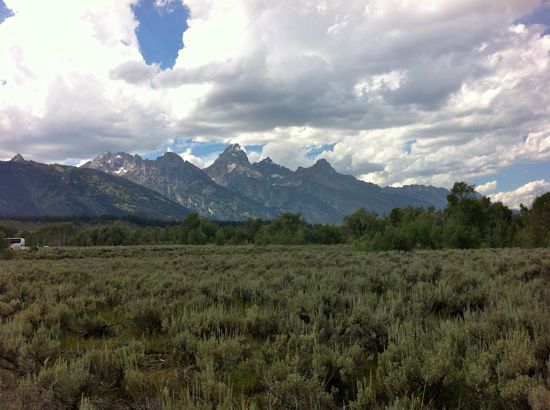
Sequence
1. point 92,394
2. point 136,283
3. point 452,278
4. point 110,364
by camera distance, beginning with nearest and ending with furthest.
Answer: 1. point 92,394
2. point 110,364
3. point 452,278
4. point 136,283

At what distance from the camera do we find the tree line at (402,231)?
57894mm

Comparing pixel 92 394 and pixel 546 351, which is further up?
pixel 546 351

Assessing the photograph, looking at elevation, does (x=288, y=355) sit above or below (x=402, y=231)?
above

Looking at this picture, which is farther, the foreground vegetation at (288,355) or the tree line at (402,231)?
the tree line at (402,231)

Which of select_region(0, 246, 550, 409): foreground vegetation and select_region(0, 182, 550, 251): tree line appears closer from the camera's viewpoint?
select_region(0, 246, 550, 409): foreground vegetation

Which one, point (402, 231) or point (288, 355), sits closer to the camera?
point (288, 355)

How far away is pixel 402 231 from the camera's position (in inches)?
2249

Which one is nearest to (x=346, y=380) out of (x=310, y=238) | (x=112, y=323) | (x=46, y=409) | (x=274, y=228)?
(x=46, y=409)

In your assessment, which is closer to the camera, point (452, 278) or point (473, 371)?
point (473, 371)

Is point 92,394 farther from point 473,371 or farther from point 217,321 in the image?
point 473,371

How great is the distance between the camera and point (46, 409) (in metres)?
4.00

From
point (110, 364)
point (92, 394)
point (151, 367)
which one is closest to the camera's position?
point (92, 394)

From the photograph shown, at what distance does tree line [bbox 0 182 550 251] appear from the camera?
190ft

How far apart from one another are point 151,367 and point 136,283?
7856 mm
